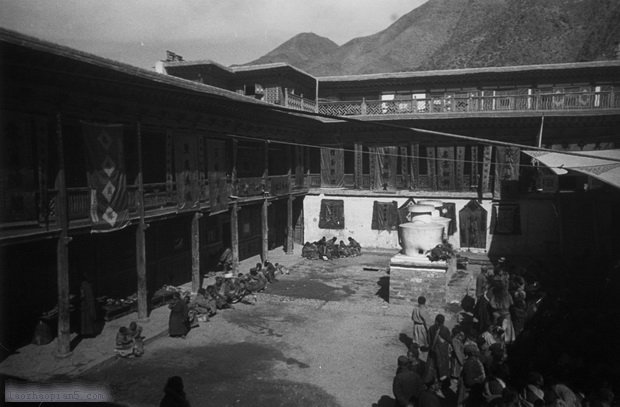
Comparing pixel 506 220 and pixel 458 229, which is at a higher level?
pixel 506 220

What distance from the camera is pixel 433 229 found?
15.7 metres

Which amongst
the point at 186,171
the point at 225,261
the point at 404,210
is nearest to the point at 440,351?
the point at 186,171

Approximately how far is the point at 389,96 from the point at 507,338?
799 inches

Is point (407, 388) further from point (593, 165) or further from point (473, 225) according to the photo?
point (473, 225)

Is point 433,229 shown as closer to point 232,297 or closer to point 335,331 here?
point 335,331

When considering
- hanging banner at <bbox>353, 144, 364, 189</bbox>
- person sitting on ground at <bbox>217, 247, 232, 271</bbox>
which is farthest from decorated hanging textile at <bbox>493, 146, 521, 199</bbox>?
person sitting on ground at <bbox>217, 247, 232, 271</bbox>

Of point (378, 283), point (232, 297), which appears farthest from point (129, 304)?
point (378, 283)

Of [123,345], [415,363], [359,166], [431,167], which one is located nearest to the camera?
[415,363]

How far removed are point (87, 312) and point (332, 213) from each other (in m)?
16.0

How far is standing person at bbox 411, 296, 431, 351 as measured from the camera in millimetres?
11023

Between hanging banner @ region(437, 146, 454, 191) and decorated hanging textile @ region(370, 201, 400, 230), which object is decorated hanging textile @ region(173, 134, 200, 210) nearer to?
decorated hanging textile @ region(370, 201, 400, 230)

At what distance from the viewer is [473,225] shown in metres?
24.6

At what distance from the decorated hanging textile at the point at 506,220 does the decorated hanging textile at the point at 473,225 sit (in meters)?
0.49

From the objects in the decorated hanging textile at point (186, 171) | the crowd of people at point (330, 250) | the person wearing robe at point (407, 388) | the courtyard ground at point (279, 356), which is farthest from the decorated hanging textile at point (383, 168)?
the person wearing robe at point (407, 388)
